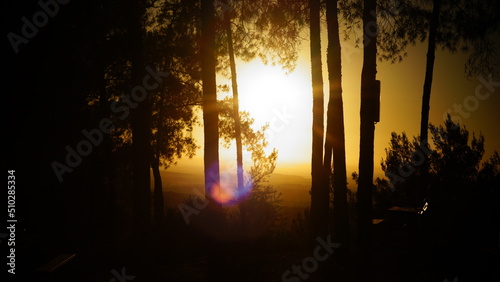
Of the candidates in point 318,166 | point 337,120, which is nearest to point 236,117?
point 318,166

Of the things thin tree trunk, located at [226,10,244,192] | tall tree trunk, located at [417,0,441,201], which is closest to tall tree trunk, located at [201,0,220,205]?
thin tree trunk, located at [226,10,244,192]

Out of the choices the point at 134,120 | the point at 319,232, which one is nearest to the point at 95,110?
the point at 134,120

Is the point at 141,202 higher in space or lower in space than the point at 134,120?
lower

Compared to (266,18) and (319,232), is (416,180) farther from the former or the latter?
(266,18)

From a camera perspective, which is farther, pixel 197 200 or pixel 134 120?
pixel 197 200

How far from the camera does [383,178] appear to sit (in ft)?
57.5

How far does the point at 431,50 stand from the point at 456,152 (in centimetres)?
341

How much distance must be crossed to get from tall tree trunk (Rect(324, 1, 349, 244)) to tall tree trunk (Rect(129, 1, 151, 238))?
167 inches

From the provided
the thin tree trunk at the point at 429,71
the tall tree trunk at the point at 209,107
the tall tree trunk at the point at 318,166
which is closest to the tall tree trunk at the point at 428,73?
the thin tree trunk at the point at 429,71

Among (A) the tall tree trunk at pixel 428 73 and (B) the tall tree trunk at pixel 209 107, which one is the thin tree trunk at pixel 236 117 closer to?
(A) the tall tree trunk at pixel 428 73

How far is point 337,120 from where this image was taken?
34.2 feet

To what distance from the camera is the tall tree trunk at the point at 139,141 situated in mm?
9133

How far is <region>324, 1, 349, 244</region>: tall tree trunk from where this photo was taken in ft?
33.7

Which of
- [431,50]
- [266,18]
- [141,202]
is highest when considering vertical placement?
[266,18]
